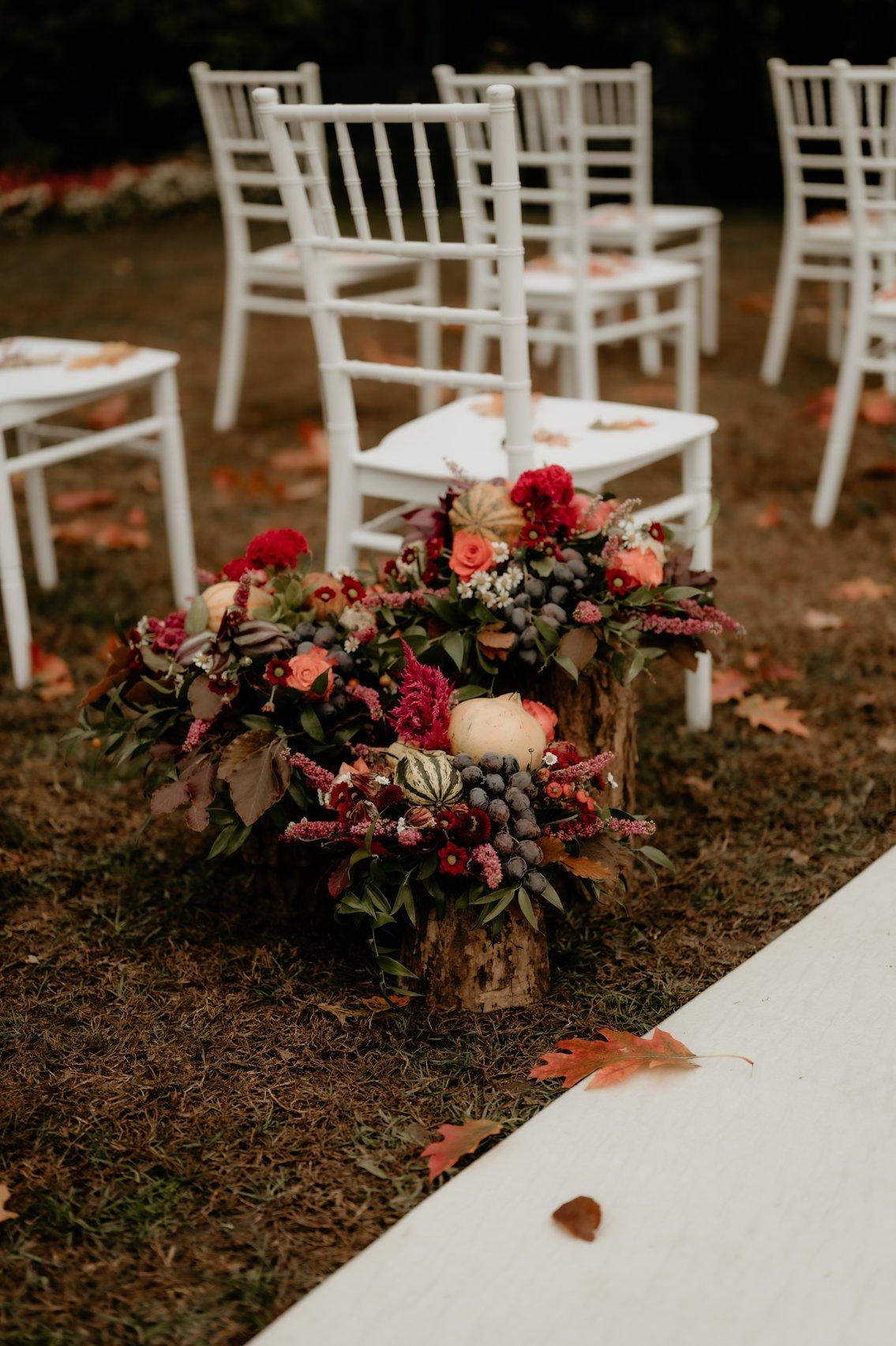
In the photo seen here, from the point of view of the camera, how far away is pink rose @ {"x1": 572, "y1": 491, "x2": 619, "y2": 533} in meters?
1.87

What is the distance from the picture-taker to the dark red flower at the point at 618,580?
1781 millimetres

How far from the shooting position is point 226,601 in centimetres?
188

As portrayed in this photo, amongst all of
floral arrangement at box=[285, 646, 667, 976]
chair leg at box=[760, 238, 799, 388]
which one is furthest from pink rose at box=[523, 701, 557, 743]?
chair leg at box=[760, 238, 799, 388]

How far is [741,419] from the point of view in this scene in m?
4.34

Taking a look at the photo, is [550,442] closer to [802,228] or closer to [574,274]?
[574,274]

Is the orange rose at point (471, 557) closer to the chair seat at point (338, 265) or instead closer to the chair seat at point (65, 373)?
the chair seat at point (65, 373)

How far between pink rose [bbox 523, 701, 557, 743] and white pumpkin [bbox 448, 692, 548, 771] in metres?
0.02

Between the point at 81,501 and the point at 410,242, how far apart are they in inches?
79.5

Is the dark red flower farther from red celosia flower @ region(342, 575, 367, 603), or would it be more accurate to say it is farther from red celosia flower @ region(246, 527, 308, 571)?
red celosia flower @ region(246, 527, 308, 571)

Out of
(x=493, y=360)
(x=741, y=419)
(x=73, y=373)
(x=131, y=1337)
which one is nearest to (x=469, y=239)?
(x=73, y=373)

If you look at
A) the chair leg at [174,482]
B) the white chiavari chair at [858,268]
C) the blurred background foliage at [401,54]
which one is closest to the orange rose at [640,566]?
the chair leg at [174,482]

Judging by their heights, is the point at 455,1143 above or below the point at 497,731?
below

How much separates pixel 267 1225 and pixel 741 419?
11.4 feet

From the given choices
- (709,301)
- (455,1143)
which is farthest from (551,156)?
(455,1143)
